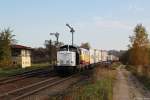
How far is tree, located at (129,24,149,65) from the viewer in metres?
67.9

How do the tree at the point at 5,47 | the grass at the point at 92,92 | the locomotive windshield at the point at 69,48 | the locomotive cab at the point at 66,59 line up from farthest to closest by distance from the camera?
the tree at the point at 5,47 → the locomotive windshield at the point at 69,48 → the locomotive cab at the point at 66,59 → the grass at the point at 92,92

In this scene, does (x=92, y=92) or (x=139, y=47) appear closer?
(x=92, y=92)

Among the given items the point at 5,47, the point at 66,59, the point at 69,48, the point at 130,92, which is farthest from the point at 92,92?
the point at 5,47

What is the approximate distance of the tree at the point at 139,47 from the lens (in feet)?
223

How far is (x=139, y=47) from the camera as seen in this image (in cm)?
6969

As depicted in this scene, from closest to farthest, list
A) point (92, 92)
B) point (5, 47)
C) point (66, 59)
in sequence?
point (92, 92) < point (66, 59) < point (5, 47)

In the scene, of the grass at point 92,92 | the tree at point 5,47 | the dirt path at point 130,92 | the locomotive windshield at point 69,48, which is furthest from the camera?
the tree at point 5,47

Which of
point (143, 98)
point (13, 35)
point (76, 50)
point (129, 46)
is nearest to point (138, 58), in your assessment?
point (129, 46)

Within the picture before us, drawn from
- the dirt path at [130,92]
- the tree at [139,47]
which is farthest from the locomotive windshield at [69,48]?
the tree at [139,47]

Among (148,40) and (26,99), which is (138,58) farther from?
(26,99)

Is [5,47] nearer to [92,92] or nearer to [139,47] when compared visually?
[139,47]

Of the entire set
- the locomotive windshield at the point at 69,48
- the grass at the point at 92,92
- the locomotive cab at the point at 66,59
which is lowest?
the grass at the point at 92,92

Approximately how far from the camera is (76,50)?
41.3 metres

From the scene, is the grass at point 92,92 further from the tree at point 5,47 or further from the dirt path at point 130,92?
the tree at point 5,47
